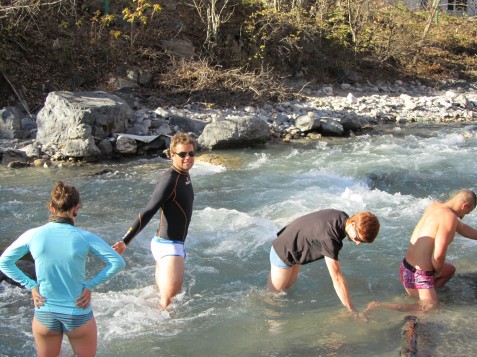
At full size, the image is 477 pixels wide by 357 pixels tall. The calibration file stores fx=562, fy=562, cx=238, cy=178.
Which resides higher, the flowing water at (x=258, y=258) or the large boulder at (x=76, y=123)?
the large boulder at (x=76, y=123)

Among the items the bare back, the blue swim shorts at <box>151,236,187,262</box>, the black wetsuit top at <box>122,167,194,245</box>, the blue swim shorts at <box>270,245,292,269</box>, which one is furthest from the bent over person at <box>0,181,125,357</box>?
the bare back

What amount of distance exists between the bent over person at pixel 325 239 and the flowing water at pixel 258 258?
534 millimetres

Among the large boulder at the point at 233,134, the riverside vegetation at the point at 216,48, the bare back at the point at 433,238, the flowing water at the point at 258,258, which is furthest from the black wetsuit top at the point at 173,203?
the riverside vegetation at the point at 216,48

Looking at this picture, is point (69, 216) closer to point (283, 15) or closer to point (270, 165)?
point (270, 165)

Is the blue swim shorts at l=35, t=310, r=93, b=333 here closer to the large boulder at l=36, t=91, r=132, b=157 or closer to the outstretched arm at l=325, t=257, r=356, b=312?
the outstretched arm at l=325, t=257, r=356, b=312

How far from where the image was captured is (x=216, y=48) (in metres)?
18.4

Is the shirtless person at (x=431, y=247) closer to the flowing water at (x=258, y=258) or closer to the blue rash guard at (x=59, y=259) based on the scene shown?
the flowing water at (x=258, y=258)

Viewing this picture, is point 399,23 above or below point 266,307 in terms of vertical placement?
above

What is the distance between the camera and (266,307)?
566cm

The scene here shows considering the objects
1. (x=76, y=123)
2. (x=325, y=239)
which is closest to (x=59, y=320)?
(x=325, y=239)

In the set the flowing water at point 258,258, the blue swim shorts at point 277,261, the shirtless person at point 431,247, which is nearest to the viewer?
the flowing water at point 258,258

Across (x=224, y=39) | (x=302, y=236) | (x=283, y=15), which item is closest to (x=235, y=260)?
(x=302, y=236)

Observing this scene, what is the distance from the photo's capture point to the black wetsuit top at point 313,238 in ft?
15.5

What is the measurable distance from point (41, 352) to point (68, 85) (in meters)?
12.7
